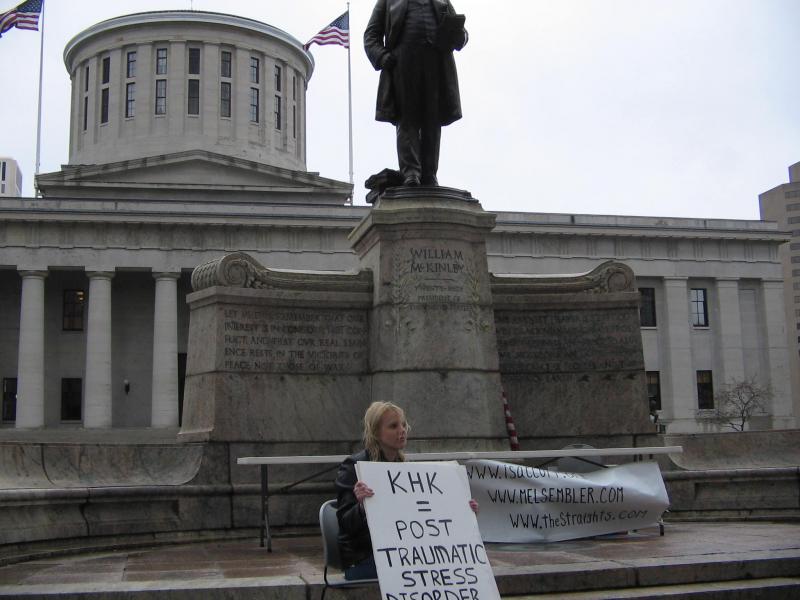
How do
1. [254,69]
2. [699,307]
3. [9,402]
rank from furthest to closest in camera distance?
1. [254,69]
2. [699,307]
3. [9,402]

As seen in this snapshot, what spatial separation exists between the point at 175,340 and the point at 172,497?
46.0 meters

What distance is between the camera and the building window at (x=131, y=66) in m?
73.6

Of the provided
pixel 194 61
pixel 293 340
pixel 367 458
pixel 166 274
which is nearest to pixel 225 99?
pixel 194 61

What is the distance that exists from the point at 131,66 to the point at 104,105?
11.4 ft

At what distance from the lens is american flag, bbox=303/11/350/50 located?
58.7 metres

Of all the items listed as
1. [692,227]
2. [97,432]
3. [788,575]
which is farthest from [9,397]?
[788,575]

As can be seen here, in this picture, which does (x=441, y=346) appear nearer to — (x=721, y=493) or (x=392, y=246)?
(x=392, y=246)

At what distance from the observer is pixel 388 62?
1230 cm

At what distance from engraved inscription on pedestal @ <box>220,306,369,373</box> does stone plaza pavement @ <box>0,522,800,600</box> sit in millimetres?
2522

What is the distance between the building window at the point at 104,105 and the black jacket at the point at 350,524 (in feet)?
235

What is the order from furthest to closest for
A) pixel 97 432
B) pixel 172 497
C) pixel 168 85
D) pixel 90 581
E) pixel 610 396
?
pixel 168 85
pixel 97 432
pixel 610 396
pixel 172 497
pixel 90 581

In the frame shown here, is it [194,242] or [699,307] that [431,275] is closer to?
[194,242]

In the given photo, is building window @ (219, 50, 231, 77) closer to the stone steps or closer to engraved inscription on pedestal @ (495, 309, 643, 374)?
engraved inscription on pedestal @ (495, 309, 643, 374)

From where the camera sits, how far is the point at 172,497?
10.5 m
